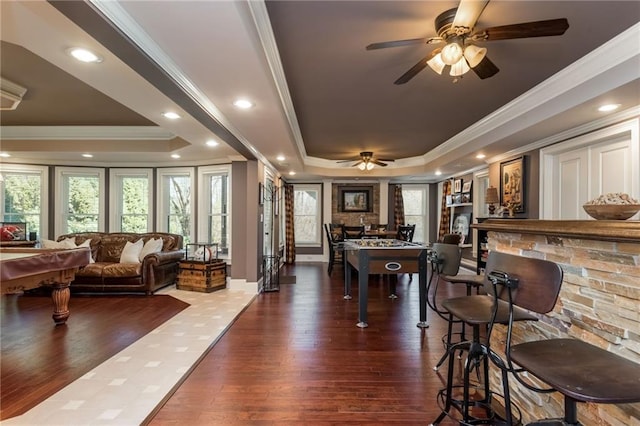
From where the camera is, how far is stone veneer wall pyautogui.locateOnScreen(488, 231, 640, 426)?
1290 millimetres

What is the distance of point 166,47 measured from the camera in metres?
2.00

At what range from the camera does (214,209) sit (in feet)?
20.1

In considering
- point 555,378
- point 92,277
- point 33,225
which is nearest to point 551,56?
point 555,378

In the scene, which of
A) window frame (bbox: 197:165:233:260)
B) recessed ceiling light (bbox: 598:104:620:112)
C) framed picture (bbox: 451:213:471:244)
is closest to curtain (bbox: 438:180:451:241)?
framed picture (bbox: 451:213:471:244)

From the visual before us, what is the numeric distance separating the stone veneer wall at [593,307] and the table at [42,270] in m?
3.94

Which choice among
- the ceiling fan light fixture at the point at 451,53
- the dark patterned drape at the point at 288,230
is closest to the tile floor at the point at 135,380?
the ceiling fan light fixture at the point at 451,53

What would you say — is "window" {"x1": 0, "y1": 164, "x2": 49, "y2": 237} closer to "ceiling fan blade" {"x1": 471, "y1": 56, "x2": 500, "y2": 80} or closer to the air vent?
the air vent

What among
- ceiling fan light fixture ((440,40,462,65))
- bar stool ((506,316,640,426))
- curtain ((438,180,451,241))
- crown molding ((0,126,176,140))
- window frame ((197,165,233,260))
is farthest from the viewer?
curtain ((438,180,451,241))

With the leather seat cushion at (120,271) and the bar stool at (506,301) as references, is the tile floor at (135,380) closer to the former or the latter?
the leather seat cushion at (120,271)

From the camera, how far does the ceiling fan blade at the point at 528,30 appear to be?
1790 mm

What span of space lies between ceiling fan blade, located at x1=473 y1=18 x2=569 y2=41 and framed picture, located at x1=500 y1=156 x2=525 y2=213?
132 inches

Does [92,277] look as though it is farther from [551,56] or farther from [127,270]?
[551,56]

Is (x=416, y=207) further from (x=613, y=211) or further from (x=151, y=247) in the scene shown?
(x=613, y=211)

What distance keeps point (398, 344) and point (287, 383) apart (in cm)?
127
